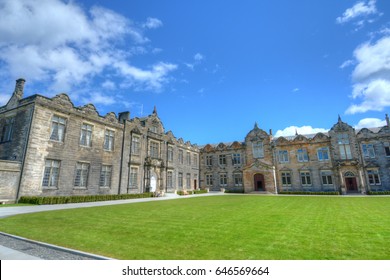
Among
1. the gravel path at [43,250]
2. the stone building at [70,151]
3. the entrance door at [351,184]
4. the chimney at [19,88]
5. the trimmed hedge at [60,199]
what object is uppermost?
the chimney at [19,88]

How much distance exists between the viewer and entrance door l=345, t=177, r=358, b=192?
3366cm

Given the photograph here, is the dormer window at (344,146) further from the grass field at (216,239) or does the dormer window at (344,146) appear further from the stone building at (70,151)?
the grass field at (216,239)

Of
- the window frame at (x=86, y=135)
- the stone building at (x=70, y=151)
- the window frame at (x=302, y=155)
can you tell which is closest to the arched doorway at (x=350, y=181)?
the window frame at (x=302, y=155)

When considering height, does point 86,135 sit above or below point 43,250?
above

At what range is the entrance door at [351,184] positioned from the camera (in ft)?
110

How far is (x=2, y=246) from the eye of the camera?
20.4 feet

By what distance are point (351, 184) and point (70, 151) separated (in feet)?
132

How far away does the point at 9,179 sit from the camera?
17.2m

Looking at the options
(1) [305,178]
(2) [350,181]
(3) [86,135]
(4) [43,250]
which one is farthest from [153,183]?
(2) [350,181]

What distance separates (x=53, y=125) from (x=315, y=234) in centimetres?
2301

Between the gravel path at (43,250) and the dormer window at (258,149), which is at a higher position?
the dormer window at (258,149)

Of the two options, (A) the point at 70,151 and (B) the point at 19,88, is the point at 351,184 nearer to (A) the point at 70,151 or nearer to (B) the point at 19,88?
(A) the point at 70,151

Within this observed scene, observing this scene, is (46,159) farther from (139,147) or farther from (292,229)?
(292,229)
